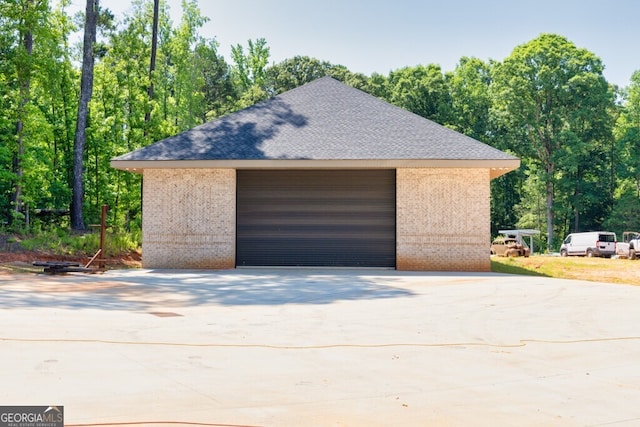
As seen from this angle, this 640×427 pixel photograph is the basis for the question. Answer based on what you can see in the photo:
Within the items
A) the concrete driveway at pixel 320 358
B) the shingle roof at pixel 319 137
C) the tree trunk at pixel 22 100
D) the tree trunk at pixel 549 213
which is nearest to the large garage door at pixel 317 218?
the shingle roof at pixel 319 137

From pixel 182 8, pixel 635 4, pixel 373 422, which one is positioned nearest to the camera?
pixel 373 422

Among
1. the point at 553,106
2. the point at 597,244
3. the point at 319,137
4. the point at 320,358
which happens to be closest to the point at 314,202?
the point at 319,137

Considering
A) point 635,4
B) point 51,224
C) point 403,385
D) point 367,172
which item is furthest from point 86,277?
point 635,4

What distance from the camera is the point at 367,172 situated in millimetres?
20531

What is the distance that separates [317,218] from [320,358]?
14031mm

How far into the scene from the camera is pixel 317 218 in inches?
807

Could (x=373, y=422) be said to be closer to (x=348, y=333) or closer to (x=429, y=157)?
(x=348, y=333)

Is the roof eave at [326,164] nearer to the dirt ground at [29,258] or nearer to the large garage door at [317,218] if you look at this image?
the large garage door at [317,218]

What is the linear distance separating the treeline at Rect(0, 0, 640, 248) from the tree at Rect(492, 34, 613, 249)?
12cm

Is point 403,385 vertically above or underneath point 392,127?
underneath

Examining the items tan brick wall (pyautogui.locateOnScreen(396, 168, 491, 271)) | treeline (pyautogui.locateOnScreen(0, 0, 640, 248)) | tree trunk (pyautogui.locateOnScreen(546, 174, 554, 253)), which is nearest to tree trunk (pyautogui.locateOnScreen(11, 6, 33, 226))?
treeline (pyautogui.locateOnScreen(0, 0, 640, 248))

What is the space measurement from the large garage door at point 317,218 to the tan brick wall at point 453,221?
1159 millimetres

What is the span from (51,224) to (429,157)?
2086 cm

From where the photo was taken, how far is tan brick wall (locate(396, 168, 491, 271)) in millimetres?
19891
